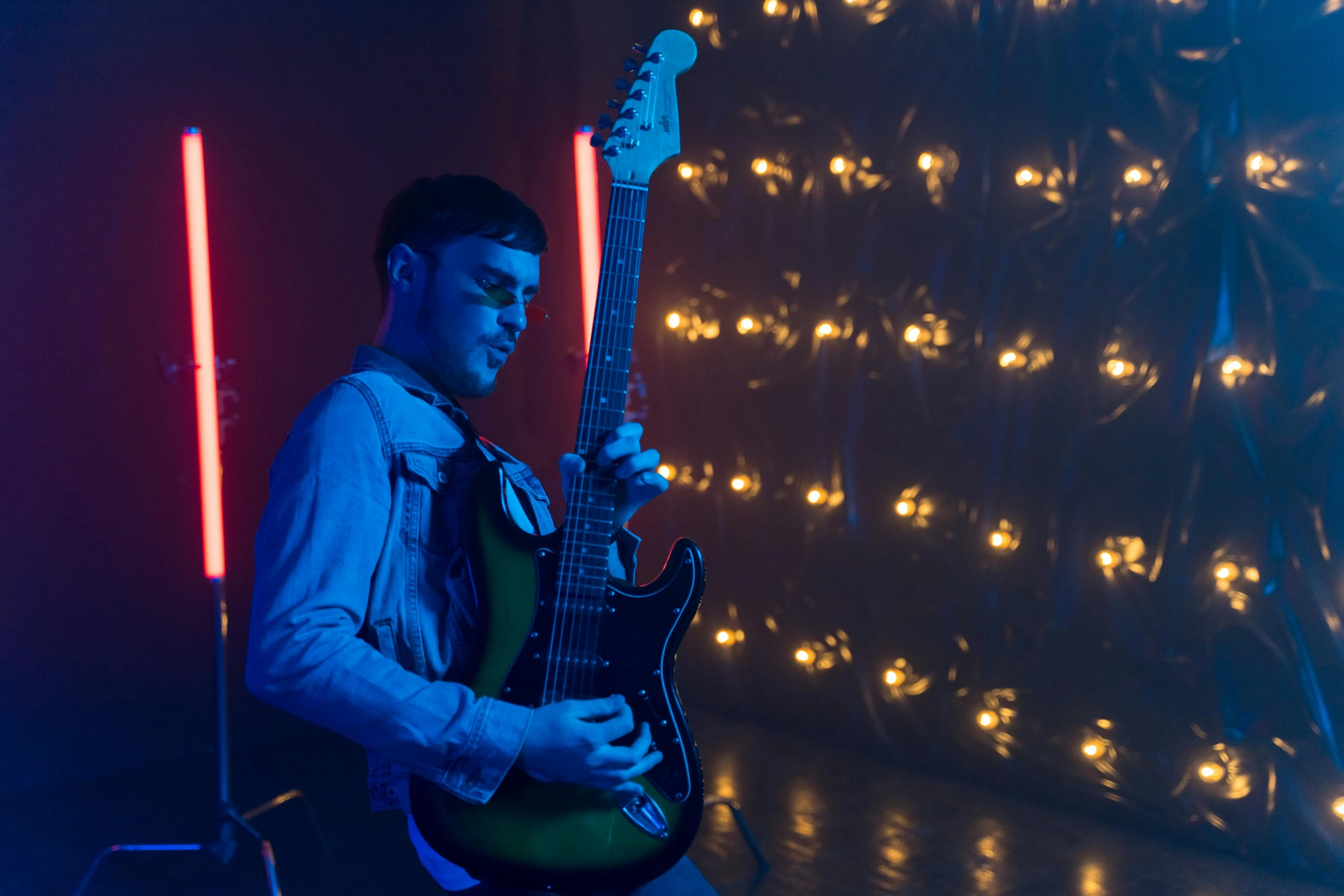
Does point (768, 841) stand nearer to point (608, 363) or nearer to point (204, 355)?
point (608, 363)

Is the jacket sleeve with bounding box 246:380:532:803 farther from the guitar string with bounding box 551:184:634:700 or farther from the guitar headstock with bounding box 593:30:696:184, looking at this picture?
the guitar headstock with bounding box 593:30:696:184

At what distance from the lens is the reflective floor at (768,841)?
230 cm

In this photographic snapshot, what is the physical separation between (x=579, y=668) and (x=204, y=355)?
5.89ft

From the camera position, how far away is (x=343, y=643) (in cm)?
94

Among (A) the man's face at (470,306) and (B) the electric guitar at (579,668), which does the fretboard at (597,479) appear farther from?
(A) the man's face at (470,306)

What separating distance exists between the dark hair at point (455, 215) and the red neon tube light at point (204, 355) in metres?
1.45

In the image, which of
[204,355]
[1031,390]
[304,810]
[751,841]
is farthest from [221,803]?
[1031,390]

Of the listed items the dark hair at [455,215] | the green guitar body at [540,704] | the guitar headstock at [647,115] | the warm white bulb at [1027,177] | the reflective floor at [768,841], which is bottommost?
the reflective floor at [768,841]

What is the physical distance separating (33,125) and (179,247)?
53 centimetres

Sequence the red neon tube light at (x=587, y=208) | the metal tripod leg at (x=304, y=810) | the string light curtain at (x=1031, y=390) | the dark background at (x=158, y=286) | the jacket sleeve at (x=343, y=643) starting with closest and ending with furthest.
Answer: the jacket sleeve at (x=343, y=643) < the string light curtain at (x=1031, y=390) < the metal tripod leg at (x=304, y=810) < the dark background at (x=158, y=286) < the red neon tube light at (x=587, y=208)

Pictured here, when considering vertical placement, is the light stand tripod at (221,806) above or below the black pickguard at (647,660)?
below

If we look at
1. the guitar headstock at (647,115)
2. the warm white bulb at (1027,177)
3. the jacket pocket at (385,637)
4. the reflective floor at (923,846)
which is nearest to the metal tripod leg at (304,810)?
the reflective floor at (923,846)

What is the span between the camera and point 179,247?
10.5ft

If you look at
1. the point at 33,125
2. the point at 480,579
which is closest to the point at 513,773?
the point at 480,579
